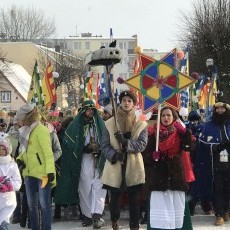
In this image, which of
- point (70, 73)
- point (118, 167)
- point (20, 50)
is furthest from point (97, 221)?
point (20, 50)

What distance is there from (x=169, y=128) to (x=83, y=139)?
194 cm

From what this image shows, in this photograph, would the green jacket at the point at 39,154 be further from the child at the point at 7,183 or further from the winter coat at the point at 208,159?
the winter coat at the point at 208,159

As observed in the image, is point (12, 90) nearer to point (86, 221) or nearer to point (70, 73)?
point (70, 73)

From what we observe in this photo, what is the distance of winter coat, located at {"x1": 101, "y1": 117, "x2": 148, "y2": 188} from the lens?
22.8 ft

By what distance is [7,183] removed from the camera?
6.77m

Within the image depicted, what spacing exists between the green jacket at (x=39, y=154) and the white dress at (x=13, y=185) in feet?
0.66

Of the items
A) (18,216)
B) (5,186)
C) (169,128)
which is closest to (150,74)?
(169,128)

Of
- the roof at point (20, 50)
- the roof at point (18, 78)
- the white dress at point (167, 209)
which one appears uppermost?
the roof at point (20, 50)

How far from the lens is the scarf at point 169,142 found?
6.59m

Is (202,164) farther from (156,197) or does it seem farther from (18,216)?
(18,216)

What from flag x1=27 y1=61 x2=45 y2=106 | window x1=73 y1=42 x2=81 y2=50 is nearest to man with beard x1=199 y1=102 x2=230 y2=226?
flag x1=27 y1=61 x2=45 y2=106

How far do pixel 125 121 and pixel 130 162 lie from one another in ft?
1.72

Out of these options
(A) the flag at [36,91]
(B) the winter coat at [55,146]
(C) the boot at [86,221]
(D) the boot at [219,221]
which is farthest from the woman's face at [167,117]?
(A) the flag at [36,91]

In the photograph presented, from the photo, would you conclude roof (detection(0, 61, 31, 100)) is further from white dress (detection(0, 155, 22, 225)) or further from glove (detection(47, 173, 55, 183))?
glove (detection(47, 173, 55, 183))
